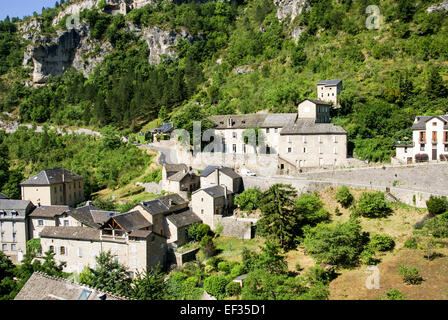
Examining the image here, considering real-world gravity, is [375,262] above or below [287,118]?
below

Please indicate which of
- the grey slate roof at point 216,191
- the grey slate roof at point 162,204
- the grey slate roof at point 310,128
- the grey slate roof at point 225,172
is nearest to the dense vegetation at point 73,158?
the grey slate roof at point 225,172

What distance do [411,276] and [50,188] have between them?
3775 centimetres

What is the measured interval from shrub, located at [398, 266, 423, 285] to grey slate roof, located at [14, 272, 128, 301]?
16.8 meters

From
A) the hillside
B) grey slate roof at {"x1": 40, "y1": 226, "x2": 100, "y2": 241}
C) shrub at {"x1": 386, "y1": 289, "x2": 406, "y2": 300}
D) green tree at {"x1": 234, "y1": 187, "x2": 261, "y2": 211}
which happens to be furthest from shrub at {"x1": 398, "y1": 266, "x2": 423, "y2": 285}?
grey slate roof at {"x1": 40, "y1": 226, "x2": 100, "y2": 241}

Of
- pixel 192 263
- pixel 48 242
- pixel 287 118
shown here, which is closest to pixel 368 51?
pixel 287 118

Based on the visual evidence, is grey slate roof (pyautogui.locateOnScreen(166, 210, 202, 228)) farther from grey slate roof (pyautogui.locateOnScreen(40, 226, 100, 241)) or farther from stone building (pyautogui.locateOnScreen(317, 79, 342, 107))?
stone building (pyautogui.locateOnScreen(317, 79, 342, 107))

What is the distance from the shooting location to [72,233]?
3534 centimetres

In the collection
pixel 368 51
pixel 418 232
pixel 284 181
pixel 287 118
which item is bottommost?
pixel 418 232

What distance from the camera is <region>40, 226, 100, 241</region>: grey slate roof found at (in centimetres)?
3428

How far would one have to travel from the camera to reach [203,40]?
107875 mm

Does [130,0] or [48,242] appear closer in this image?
[48,242]

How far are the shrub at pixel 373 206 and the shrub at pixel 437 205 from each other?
325 cm

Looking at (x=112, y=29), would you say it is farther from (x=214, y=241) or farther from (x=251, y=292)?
(x=251, y=292)

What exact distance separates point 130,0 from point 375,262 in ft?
385
